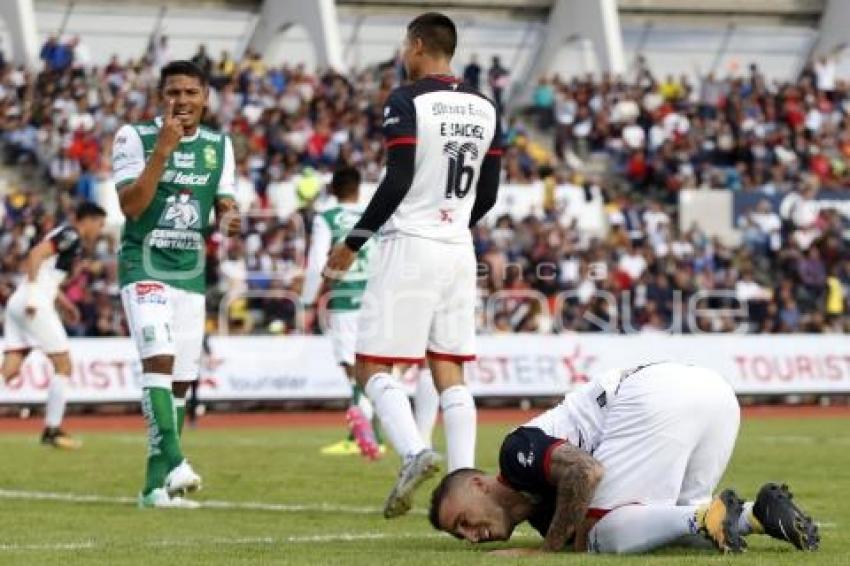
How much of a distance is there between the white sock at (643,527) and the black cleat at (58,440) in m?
11.5

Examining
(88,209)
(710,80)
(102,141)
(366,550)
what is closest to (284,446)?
(88,209)

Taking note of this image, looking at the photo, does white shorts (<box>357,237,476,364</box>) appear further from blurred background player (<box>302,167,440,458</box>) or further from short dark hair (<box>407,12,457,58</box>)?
blurred background player (<box>302,167,440,458</box>)

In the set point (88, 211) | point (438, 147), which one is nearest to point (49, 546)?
point (438, 147)

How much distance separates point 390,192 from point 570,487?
8.80 feet

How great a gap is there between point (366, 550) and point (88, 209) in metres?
10.9

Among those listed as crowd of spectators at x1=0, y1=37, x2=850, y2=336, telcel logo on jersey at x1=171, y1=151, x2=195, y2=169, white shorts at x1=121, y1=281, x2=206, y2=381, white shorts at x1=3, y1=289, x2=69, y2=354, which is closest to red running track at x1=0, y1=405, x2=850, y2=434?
crowd of spectators at x1=0, y1=37, x2=850, y2=336

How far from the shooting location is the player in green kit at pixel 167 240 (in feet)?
41.2

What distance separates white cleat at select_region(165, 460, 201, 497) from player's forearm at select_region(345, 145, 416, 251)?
2195 mm

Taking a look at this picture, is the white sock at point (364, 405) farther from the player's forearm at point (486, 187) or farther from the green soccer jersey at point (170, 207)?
the player's forearm at point (486, 187)

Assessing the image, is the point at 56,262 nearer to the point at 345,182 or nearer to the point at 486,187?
the point at 345,182

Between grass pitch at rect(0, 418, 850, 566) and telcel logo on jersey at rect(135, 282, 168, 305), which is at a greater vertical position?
telcel logo on jersey at rect(135, 282, 168, 305)

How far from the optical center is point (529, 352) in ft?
99.6

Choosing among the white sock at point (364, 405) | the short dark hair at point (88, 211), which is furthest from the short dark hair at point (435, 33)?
the short dark hair at point (88, 211)

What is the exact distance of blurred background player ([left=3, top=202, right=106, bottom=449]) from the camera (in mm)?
19938
